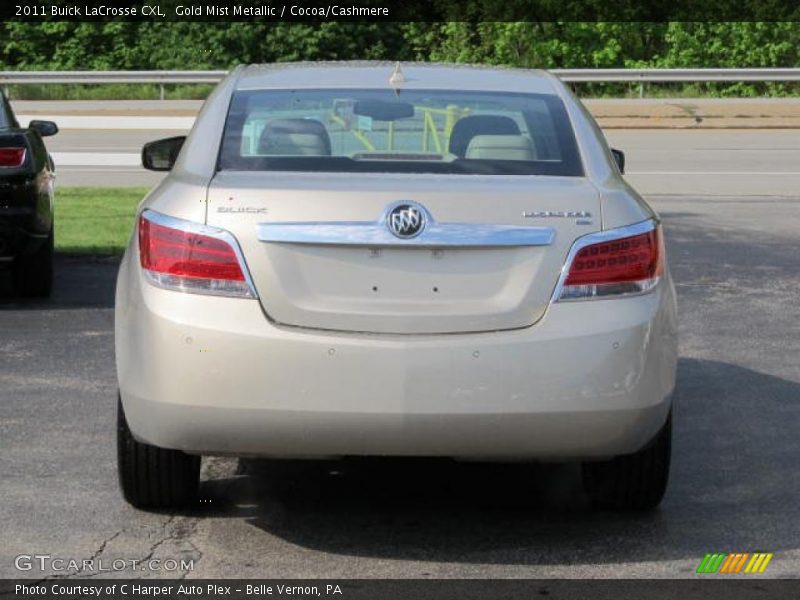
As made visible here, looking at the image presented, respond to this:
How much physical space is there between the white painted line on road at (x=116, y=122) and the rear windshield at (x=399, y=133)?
23094 mm

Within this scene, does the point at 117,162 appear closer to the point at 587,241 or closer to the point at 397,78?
the point at 397,78

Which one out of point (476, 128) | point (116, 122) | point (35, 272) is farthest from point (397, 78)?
point (116, 122)

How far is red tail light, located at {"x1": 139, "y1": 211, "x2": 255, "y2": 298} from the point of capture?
5344 millimetres

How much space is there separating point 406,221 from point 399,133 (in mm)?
962

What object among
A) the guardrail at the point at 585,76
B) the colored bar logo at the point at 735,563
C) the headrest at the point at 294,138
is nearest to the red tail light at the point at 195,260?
the headrest at the point at 294,138

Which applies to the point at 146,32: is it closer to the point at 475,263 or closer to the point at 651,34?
the point at 651,34

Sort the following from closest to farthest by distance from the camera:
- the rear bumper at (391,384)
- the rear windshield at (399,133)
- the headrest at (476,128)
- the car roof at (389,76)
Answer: the rear bumper at (391,384) < the rear windshield at (399,133) < the headrest at (476,128) < the car roof at (389,76)

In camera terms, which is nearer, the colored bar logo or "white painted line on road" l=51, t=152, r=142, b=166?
the colored bar logo

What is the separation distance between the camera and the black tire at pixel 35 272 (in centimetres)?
1130

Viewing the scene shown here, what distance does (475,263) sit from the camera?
5355 millimetres

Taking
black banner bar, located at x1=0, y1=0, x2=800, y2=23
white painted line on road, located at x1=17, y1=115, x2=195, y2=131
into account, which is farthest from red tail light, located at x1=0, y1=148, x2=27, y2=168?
black banner bar, located at x1=0, y1=0, x2=800, y2=23

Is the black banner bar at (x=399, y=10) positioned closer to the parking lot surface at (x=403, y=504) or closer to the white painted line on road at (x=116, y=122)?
the white painted line on road at (x=116, y=122)

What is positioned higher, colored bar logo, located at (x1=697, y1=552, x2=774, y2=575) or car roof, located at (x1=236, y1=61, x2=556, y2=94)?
car roof, located at (x1=236, y1=61, x2=556, y2=94)

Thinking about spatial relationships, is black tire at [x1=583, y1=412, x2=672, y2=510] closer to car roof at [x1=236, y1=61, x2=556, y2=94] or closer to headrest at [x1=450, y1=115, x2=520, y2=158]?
headrest at [x1=450, y1=115, x2=520, y2=158]
